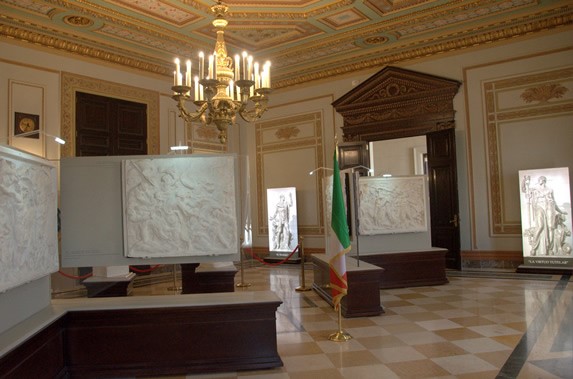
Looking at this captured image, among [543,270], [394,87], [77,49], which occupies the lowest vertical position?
[543,270]

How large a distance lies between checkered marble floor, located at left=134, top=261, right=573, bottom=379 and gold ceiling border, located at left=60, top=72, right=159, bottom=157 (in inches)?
206

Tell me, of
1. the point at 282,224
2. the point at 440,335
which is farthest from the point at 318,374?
the point at 282,224

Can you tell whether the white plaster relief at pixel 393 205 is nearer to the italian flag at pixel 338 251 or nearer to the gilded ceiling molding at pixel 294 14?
the gilded ceiling molding at pixel 294 14

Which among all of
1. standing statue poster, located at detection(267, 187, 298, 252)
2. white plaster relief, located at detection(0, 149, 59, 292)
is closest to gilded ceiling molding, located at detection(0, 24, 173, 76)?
standing statue poster, located at detection(267, 187, 298, 252)

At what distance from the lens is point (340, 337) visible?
5.16 metres

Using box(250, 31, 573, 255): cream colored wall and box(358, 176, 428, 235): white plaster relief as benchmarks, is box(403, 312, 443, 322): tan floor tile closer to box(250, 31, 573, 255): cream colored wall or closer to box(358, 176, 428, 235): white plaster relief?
box(358, 176, 428, 235): white plaster relief

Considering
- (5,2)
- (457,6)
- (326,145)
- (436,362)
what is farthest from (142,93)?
(436,362)

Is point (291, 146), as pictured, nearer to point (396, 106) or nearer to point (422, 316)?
point (396, 106)

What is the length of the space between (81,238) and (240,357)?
1.83 m

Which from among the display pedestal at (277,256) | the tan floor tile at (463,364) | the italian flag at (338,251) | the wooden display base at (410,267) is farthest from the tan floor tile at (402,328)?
the display pedestal at (277,256)

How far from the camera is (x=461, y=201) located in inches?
411

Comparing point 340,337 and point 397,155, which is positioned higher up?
point 397,155

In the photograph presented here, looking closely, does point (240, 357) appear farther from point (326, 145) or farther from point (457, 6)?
point (326, 145)

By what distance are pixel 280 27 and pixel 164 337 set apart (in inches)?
289
